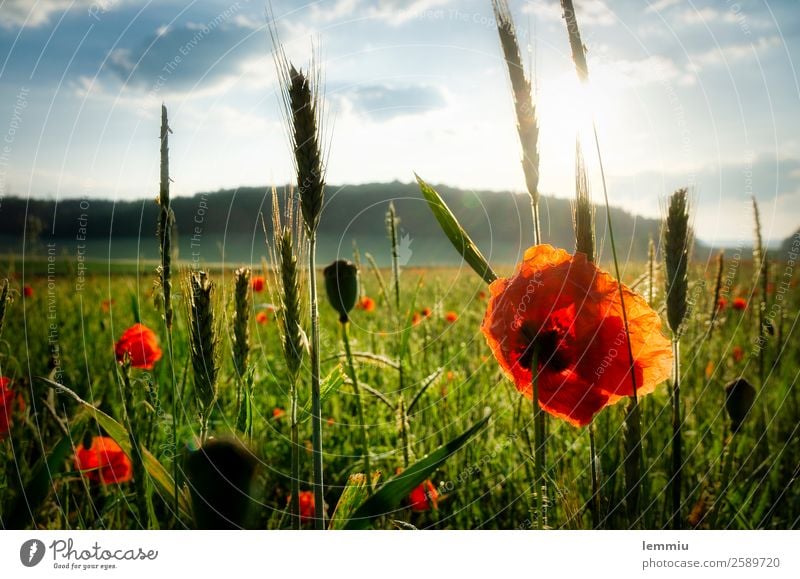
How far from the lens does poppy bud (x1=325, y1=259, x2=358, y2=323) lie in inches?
32.2

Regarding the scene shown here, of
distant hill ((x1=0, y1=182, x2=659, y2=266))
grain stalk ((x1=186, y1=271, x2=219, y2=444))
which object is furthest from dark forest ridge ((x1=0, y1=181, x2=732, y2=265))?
grain stalk ((x1=186, y1=271, x2=219, y2=444))

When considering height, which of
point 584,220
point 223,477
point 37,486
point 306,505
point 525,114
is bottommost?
point 306,505

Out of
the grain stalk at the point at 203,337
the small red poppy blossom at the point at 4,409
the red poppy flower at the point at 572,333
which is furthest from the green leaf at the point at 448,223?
the small red poppy blossom at the point at 4,409

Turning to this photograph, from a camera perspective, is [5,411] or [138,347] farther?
[138,347]

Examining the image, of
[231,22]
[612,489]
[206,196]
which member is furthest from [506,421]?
[231,22]

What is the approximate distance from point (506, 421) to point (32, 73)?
0.96m

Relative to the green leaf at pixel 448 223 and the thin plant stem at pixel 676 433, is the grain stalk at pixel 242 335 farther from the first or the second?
A: the thin plant stem at pixel 676 433

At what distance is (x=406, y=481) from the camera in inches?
22.0

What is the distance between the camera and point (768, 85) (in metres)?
0.87

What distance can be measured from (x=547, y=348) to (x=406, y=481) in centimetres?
20

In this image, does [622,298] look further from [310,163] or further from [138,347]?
[138,347]

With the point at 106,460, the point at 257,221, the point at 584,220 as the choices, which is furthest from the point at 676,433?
the point at 106,460

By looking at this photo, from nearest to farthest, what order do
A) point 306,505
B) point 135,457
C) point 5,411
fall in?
point 135,457 → point 5,411 → point 306,505

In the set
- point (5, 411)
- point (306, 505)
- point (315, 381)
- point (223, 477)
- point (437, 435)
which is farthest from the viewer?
point (437, 435)
